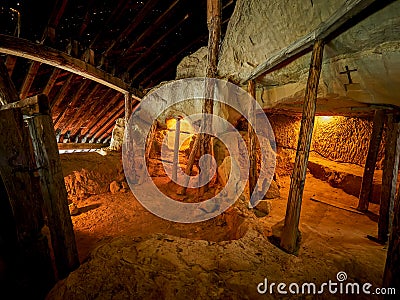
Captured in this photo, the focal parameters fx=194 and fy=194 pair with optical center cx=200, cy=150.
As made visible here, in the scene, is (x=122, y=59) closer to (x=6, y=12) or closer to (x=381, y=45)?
(x=6, y=12)

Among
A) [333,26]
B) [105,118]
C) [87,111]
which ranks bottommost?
[105,118]

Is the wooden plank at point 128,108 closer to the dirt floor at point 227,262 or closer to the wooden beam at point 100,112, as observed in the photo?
the wooden beam at point 100,112

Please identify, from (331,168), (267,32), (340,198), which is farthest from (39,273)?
(331,168)

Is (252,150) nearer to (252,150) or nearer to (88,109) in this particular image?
(252,150)

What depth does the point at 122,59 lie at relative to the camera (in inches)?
277

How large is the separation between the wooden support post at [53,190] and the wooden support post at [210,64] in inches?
146

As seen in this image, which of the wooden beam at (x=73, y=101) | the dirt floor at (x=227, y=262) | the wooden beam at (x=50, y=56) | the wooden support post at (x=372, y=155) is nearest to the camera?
the dirt floor at (x=227, y=262)

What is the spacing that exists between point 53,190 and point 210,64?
4683 mm

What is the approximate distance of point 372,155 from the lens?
3895mm

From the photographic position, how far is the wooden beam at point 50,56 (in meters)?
4.10

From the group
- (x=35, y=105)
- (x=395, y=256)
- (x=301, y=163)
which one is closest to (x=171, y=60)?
(x=35, y=105)

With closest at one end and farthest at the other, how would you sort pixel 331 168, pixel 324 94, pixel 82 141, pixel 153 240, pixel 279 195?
pixel 153 240
pixel 324 94
pixel 279 195
pixel 331 168
pixel 82 141

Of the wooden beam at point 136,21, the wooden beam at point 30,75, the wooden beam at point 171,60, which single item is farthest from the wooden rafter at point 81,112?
the wooden beam at point 30,75

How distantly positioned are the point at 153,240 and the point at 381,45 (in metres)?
3.74
